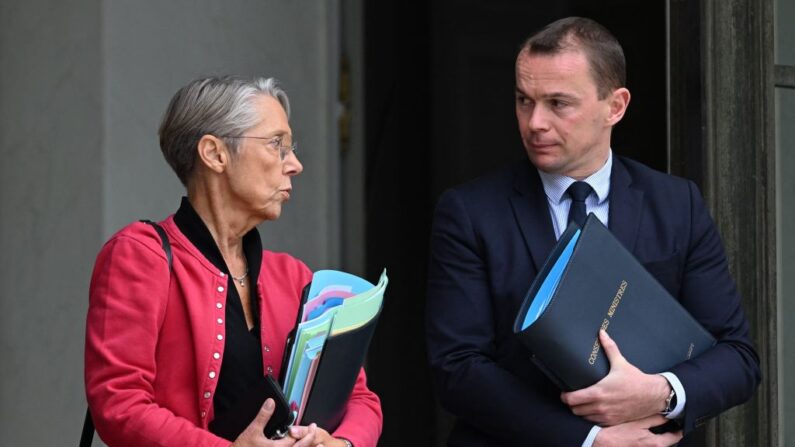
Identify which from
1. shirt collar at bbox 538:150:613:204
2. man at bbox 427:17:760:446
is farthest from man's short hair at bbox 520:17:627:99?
shirt collar at bbox 538:150:613:204

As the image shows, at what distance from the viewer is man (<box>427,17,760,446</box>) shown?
275cm

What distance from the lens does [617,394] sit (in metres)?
2.65

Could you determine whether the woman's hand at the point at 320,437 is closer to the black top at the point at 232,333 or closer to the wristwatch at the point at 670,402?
the black top at the point at 232,333

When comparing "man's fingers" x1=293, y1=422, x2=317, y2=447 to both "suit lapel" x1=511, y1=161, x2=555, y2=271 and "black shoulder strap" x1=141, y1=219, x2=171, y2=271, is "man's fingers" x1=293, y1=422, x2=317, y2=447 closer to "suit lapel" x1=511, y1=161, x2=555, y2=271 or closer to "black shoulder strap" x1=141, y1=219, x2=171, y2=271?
"black shoulder strap" x1=141, y1=219, x2=171, y2=271

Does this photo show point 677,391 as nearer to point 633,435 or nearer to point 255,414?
point 633,435

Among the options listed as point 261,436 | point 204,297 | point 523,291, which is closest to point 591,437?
point 523,291

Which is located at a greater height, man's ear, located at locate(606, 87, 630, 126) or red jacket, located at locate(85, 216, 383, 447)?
man's ear, located at locate(606, 87, 630, 126)

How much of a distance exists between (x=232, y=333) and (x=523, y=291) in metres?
0.60

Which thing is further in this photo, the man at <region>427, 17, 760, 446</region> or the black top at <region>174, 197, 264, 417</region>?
the man at <region>427, 17, 760, 446</region>

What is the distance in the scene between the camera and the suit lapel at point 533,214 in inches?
113

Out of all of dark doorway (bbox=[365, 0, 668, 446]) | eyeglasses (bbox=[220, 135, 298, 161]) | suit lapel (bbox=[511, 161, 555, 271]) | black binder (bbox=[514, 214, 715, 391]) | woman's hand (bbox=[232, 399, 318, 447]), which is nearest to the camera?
woman's hand (bbox=[232, 399, 318, 447])

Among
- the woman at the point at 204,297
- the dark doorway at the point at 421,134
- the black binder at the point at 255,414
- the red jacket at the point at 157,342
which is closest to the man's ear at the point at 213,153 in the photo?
the woman at the point at 204,297

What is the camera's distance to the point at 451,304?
2857 mm

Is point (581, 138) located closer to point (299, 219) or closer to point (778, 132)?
point (778, 132)
